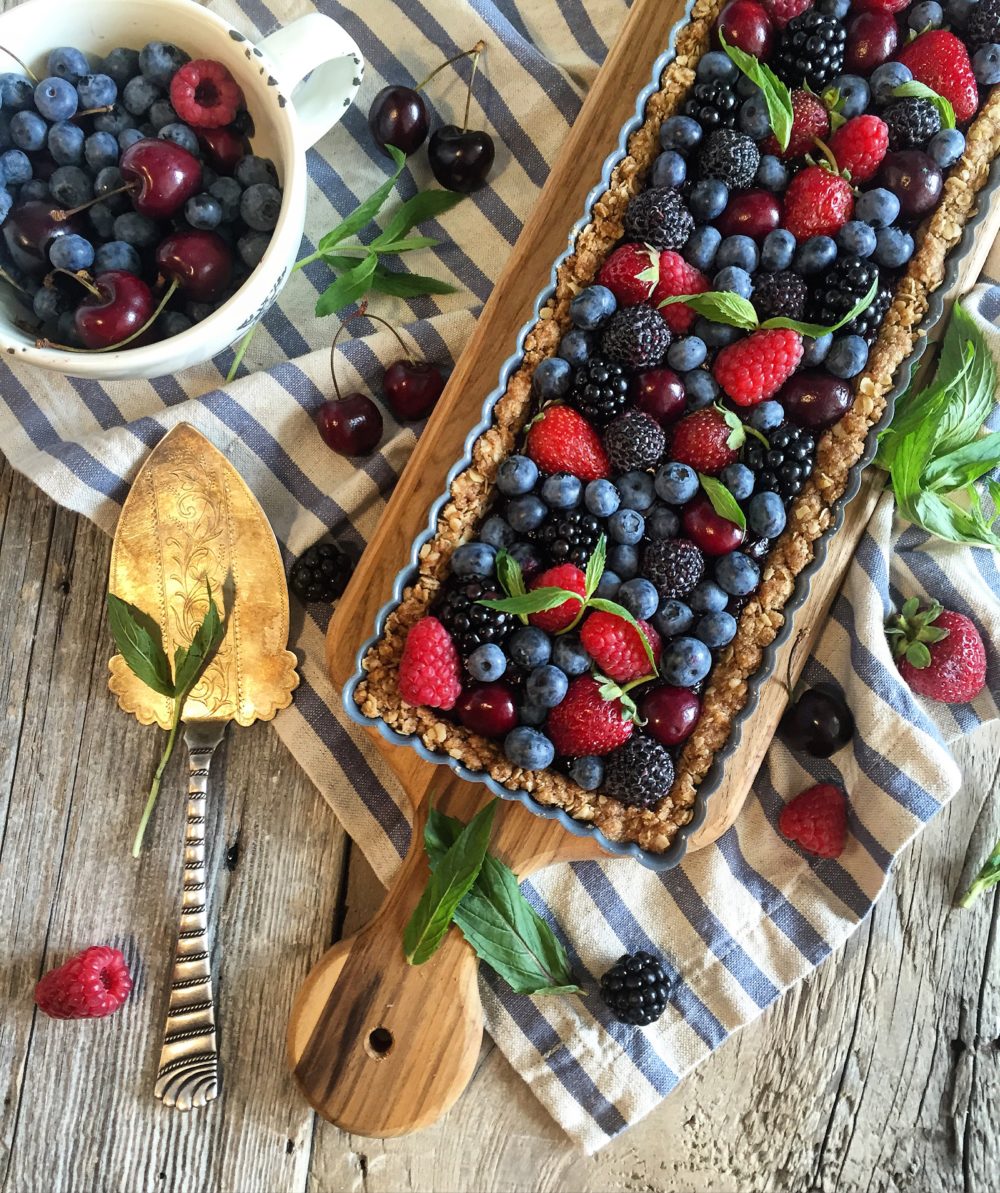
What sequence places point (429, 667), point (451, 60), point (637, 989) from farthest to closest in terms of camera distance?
point (451, 60) → point (637, 989) → point (429, 667)

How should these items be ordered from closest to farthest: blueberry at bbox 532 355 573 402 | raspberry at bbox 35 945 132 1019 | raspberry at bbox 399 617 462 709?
raspberry at bbox 399 617 462 709
blueberry at bbox 532 355 573 402
raspberry at bbox 35 945 132 1019

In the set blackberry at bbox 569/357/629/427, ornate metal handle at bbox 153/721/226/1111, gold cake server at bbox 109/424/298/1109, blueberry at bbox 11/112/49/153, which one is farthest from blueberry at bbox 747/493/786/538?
blueberry at bbox 11/112/49/153

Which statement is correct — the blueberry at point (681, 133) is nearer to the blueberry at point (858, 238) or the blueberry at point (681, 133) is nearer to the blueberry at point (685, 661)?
the blueberry at point (858, 238)

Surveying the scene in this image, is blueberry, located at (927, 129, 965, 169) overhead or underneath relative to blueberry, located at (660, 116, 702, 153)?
overhead

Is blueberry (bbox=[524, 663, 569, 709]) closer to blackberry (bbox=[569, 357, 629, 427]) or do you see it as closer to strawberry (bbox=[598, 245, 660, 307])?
blackberry (bbox=[569, 357, 629, 427])

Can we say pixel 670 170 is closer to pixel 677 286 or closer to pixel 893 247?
pixel 677 286

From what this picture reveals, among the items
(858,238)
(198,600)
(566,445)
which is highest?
(858,238)

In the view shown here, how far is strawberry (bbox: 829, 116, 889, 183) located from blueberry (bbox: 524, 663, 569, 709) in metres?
0.81

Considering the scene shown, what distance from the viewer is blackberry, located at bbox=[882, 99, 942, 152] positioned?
1358mm

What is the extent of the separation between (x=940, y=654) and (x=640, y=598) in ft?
1.67

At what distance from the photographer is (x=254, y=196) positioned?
1.36 m

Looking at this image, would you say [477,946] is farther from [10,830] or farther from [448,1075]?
[10,830]

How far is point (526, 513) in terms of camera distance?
1.31m

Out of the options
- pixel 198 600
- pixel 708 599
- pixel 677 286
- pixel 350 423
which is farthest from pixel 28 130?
pixel 708 599
